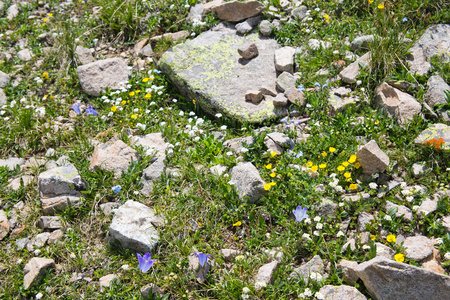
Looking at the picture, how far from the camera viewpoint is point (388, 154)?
14.1ft

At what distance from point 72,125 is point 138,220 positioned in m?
2.40

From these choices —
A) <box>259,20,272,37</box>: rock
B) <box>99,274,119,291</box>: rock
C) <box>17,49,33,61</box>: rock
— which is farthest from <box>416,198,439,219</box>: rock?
<box>17,49,33,61</box>: rock

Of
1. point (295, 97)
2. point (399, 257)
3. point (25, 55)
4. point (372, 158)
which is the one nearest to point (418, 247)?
point (399, 257)

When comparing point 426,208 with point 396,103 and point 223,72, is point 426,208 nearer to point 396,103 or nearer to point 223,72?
point 396,103

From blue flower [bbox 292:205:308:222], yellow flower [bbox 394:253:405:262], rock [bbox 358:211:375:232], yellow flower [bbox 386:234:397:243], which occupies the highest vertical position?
blue flower [bbox 292:205:308:222]

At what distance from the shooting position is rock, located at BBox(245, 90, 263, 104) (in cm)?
527

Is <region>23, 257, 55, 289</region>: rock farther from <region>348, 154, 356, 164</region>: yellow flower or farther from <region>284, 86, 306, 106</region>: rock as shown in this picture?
<region>284, 86, 306, 106</region>: rock

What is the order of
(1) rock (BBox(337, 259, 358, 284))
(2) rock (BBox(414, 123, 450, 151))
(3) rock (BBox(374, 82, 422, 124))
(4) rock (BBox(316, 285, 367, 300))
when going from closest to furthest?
(4) rock (BBox(316, 285, 367, 300)) < (1) rock (BBox(337, 259, 358, 284)) < (2) rock (BBox(414, 123, 450, 151)) < (3) rock (BBox(374, 82, 422, 124))

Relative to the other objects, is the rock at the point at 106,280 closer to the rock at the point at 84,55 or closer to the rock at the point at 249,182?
the rock at the point at 249,182

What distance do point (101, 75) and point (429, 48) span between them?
198 inches

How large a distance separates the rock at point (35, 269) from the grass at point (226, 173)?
3.1 inches

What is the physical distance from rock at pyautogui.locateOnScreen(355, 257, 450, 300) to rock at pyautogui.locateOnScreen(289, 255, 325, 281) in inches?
16.5

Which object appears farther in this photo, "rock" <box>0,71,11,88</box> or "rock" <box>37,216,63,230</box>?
"rock" <box>0,71,11,88</box>

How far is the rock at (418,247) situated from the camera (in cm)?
342
